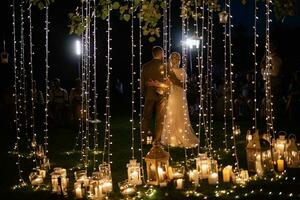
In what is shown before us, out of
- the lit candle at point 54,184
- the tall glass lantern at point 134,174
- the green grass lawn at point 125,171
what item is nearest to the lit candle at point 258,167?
the green grass lawn at point 125,171

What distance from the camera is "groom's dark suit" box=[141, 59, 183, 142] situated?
970 cm

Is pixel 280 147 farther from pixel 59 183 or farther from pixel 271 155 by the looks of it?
pixel 59 183

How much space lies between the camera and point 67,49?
81.3ft

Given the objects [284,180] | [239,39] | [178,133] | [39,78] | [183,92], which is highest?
[239,39]

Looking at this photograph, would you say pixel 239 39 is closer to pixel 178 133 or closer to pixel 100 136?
pixel 100 136

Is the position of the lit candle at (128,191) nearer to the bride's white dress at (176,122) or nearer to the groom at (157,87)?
the groom at (157,87)

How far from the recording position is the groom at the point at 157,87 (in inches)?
381

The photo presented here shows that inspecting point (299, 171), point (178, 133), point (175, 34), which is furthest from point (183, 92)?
point (175, 34)

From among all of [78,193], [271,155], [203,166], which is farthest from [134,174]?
[271,155]

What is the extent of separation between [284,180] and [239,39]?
2348 centimetres

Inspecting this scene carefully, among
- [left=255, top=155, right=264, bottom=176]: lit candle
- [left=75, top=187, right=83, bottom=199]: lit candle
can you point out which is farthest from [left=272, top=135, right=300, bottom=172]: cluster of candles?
[left=75, top=187, right=83, bottom=199]: lit candle

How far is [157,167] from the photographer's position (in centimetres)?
711

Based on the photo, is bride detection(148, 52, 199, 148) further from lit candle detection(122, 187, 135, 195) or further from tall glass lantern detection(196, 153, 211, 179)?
lit candle detection(122, 187, 135, 195)

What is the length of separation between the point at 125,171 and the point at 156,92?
2088mm
